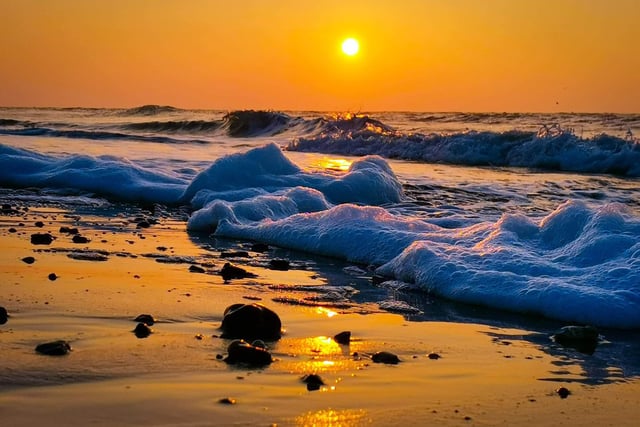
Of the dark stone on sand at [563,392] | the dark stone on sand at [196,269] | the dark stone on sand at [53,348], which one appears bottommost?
the dark stone on sand at [563,392]

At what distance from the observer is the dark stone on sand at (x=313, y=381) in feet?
11.8

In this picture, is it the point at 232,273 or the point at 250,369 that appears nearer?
the point at 250,369

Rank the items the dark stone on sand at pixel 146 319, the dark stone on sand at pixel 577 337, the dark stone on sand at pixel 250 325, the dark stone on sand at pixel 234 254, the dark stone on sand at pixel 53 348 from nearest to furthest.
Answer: the dark stone on sand at pixel 53 348, the dark stone on sand at pixel 250 325, the dark stone on sand at pixel 146 319, the dark stone on sand at pixel 577 337, the dark stone on sand at pixel 234 254

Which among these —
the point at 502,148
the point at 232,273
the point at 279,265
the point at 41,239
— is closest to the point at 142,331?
the point at 232,273

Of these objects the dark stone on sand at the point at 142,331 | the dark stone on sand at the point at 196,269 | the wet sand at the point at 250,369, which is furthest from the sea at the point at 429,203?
the dark stone on sand at the point at 142,331

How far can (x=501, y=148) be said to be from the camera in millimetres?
23172

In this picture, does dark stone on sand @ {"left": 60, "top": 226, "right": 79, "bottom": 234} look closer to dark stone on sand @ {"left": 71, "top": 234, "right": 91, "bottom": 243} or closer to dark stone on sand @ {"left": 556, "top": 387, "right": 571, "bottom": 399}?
dark stone on sand @ {"left": 71, "top": 234, "right": 91, "bottom": 243}

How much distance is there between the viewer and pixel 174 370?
377 centimetres

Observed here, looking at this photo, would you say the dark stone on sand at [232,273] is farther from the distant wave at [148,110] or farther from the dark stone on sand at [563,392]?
the distant wave at [148,110]

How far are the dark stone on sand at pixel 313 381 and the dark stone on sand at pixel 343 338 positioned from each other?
79cm

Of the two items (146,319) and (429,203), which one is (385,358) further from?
(429,203)

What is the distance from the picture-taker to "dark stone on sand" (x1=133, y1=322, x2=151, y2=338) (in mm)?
4398

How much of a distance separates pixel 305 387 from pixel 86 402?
91cm

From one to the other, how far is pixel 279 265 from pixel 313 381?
136 inches
